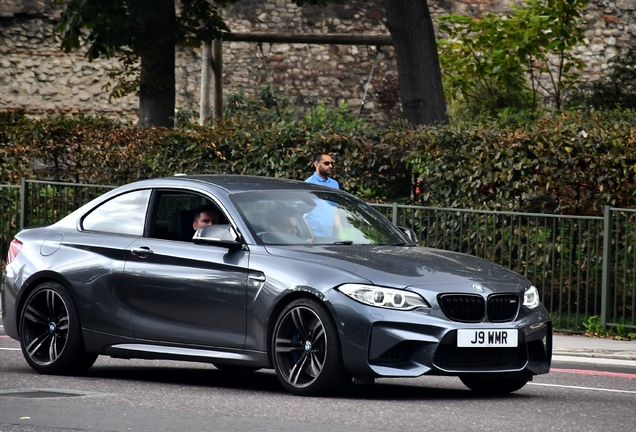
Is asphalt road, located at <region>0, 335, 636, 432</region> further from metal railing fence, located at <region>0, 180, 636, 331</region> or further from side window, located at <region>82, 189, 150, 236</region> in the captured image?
metal railing fence, located at <region>0, 180, 636, 331</region>

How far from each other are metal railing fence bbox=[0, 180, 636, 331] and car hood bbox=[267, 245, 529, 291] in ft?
16.7

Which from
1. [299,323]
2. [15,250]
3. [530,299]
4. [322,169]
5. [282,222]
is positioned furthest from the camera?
[322,169]

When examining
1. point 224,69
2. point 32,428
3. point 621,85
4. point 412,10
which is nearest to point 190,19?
point 412,10

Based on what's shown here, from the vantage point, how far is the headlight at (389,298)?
8.67 metres

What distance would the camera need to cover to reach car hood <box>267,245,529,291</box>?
347 inches

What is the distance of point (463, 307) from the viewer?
8.83 meters

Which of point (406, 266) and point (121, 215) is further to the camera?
point (121, 215)

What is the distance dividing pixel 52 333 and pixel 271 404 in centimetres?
261

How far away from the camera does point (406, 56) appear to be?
19.4 m

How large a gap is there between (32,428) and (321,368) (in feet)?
6.92

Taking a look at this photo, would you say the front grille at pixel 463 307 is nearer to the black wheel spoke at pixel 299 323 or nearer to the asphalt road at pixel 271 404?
the asphalt road at pixel 271 404

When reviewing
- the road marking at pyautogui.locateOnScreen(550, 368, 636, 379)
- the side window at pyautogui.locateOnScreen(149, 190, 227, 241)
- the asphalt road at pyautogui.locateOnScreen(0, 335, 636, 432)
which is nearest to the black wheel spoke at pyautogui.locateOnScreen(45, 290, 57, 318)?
the asphalt road at pyautogui.locateOnScreen(0, 335, 636, 432)

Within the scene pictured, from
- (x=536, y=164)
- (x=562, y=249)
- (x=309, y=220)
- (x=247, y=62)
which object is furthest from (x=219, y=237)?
(x=247, y=62)

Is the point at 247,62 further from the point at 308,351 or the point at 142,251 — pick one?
the point at 308,351
